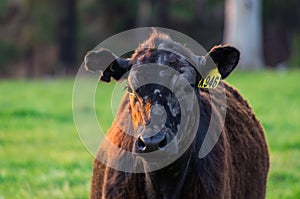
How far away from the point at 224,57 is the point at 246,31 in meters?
24.2

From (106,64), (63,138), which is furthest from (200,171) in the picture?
(63,138)

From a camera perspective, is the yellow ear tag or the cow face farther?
the yellow ear tag

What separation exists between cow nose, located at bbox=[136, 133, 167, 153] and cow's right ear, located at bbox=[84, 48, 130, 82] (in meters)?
0.99

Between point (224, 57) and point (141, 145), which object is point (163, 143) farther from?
point (224, 57)

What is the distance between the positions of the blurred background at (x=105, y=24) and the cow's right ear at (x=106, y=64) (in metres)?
33.5

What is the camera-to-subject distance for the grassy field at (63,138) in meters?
9.19

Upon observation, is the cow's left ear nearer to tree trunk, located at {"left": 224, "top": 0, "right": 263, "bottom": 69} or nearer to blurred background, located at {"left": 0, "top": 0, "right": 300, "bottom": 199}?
blurred background, located at {"left": 0, "top": 0, "right": 300, "bottom": 199}

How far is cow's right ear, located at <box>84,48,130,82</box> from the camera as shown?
19.5ft

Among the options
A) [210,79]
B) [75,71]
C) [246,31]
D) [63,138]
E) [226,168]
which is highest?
[210,79]

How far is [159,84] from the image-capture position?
5352mm

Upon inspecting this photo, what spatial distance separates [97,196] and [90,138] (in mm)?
1739

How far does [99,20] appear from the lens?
45.5 meters

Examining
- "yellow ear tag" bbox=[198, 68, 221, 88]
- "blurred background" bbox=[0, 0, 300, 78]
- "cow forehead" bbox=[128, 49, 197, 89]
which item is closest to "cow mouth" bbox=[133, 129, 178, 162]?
"cow forehead" bbox=[128, 49, 197, 89]

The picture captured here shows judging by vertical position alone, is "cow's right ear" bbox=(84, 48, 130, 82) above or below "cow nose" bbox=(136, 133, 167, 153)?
above
